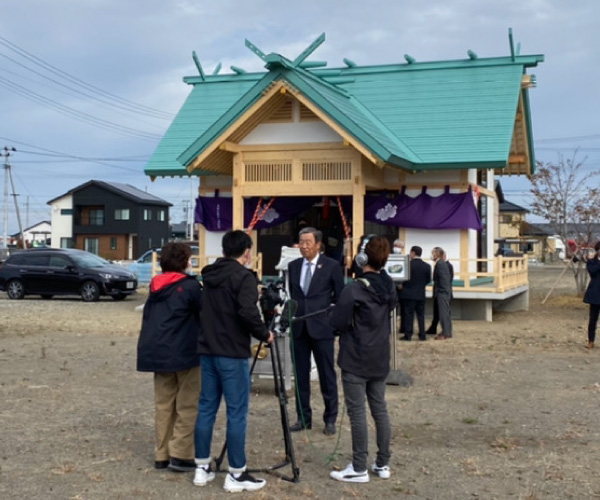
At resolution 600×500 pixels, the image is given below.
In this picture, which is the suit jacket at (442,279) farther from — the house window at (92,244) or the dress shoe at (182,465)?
the house window at (92,244)

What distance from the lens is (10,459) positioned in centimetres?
622

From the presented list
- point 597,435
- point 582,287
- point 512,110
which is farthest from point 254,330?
point 582,287

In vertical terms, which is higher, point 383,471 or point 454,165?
point 454,165

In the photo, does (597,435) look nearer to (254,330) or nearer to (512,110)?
(254,330)

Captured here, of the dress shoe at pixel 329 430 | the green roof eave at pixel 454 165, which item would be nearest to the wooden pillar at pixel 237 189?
the green roof eave at pixel 454 165

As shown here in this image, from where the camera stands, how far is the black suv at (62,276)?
21719 mm

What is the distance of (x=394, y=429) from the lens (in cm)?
729

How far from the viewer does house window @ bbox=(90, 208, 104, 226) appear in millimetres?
65688

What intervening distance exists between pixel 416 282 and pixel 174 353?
8448 millimetres

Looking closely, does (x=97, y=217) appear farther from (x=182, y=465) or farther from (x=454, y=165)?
(x=182, y=465)

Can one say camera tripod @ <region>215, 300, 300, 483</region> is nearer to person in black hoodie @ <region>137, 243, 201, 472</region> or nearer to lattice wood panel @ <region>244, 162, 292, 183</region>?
person in black hoodie @ <region>137, 243, 201, 472</region>

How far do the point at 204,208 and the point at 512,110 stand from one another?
26.0 ft

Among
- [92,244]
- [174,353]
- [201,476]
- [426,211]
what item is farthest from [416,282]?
[92,244]

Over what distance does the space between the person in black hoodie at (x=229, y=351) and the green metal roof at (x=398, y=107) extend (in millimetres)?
10308
